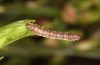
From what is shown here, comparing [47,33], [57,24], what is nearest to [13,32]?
[47,33]

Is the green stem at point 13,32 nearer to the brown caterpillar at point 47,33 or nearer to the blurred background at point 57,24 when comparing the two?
the brown caterpillar at point 47,33

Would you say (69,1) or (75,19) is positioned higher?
(69,1)

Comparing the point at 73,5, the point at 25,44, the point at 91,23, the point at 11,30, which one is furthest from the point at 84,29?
the point at 11,30

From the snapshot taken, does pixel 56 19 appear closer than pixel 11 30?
No

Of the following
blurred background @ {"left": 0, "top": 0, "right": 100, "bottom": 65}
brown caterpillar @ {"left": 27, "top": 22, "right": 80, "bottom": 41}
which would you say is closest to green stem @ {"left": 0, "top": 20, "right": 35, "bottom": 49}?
brown caterpillar @ {"left": 27, "top": 22, "right": 80, "bottom": 41}

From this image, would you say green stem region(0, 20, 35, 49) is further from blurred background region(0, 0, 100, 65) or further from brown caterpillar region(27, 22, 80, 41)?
blurred background region(0, 0, 100, 65)

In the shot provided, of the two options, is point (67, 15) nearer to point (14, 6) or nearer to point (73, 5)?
point (73, 5)
